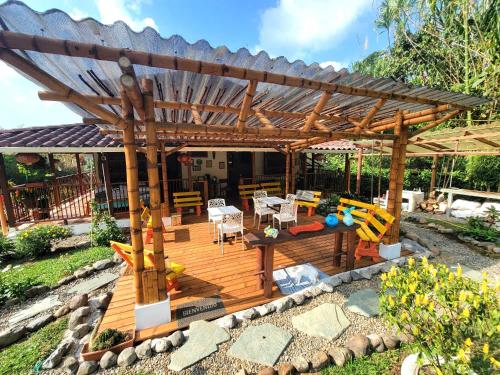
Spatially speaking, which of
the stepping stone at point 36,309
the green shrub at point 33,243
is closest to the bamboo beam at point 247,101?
the stepping stone at point 36,309

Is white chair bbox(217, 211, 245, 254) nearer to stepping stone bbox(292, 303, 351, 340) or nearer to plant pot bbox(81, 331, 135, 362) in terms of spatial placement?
stepping stone bbox(292, 303, 351, 340)

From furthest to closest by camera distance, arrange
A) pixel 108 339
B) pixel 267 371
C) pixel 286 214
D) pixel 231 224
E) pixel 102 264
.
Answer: pixel 286 214 < pixel 231 224 < pixel 102 264 < pixel 108 339 < pixel 267 371

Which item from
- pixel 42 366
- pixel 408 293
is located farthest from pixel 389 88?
pixel 42 366

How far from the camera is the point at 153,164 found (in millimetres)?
2584

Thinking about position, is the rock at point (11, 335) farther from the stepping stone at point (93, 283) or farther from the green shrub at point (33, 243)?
the green shrub at point (33, 243)

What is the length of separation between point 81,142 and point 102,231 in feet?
8.97

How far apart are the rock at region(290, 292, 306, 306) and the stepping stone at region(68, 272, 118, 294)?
3303 millimetres

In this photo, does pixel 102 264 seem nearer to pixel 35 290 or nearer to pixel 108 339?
pixel 35 290

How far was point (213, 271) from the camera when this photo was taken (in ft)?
13.2

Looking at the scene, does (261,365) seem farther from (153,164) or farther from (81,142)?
(81,142)

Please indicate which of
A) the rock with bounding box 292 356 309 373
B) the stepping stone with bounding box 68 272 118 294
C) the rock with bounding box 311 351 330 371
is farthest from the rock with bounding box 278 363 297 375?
the stepping stone with bounding box 68 272 118 294

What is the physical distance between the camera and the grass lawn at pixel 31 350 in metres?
2.35

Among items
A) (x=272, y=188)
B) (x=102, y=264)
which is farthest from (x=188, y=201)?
(x=272, y=188)

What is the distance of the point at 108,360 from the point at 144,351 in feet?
1.16
